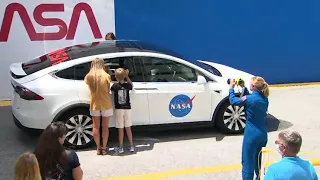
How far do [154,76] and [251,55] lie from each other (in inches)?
184

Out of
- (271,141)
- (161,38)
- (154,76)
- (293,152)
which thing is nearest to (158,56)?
(154,76)

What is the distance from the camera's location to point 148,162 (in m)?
6.71

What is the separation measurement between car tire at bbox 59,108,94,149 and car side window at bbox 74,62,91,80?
521mm

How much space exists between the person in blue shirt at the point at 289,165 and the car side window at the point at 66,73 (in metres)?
4.20

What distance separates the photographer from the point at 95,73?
6.73 meters

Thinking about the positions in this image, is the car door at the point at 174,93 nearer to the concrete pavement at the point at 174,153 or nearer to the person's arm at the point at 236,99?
the concrete pavement at the point at 174,153

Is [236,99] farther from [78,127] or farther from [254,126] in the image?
[78,127]

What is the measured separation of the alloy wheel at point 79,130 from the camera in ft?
23.0

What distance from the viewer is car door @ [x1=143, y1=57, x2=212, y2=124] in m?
7.36

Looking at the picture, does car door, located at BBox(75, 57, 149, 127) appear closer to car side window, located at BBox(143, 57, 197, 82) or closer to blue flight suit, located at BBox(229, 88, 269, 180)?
car side window, located at BBox(143, 57, 197, 82)

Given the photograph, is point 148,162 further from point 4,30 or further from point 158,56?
point 4,30

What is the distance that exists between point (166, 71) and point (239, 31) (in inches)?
168

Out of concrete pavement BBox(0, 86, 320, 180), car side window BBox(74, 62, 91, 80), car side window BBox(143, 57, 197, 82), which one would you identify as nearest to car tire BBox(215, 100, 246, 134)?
concrete pavement BBox(0, 86, 320, 180)

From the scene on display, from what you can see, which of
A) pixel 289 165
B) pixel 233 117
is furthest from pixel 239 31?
pixel 289 165
